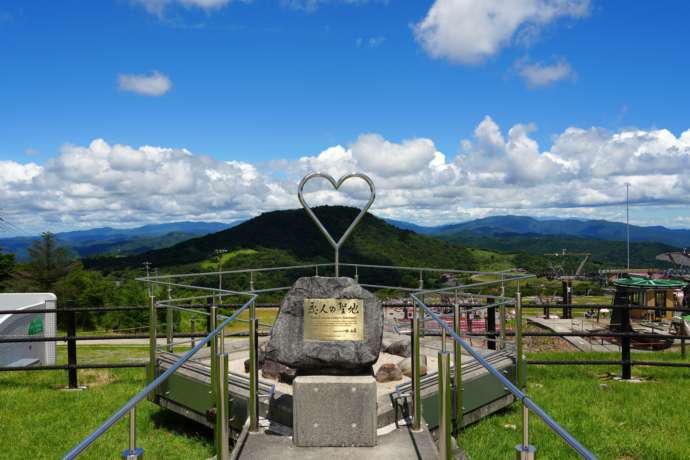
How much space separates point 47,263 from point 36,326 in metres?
65.7

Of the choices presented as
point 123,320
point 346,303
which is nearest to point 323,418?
point 346,303

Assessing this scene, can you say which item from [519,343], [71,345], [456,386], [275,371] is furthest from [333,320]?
[71,345]

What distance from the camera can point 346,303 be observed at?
16.5 ft

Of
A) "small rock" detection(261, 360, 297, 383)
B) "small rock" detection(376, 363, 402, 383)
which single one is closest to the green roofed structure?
"small rock" detection(376, 363, 402, 383)

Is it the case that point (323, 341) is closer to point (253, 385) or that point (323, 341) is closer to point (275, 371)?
point (253, 385)

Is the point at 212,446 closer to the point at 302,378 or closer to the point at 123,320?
the point at 302,378

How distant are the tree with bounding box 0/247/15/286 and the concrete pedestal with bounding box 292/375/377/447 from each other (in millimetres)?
67582

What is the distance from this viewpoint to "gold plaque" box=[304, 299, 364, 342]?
195 inches

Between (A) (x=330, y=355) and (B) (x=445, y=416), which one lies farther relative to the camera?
(A) (x=330, y=355)

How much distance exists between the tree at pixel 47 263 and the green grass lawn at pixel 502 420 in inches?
2607

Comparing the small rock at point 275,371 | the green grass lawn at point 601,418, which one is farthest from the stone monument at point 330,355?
the green grass lawn at point 601,418

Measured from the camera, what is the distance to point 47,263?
2704 inches

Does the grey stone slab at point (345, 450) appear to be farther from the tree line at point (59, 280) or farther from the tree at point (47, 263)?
the tree at point (47, 263)

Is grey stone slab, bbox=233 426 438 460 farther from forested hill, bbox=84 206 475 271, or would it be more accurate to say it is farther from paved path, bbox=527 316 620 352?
forested hill, bbox=84 206 475 271
